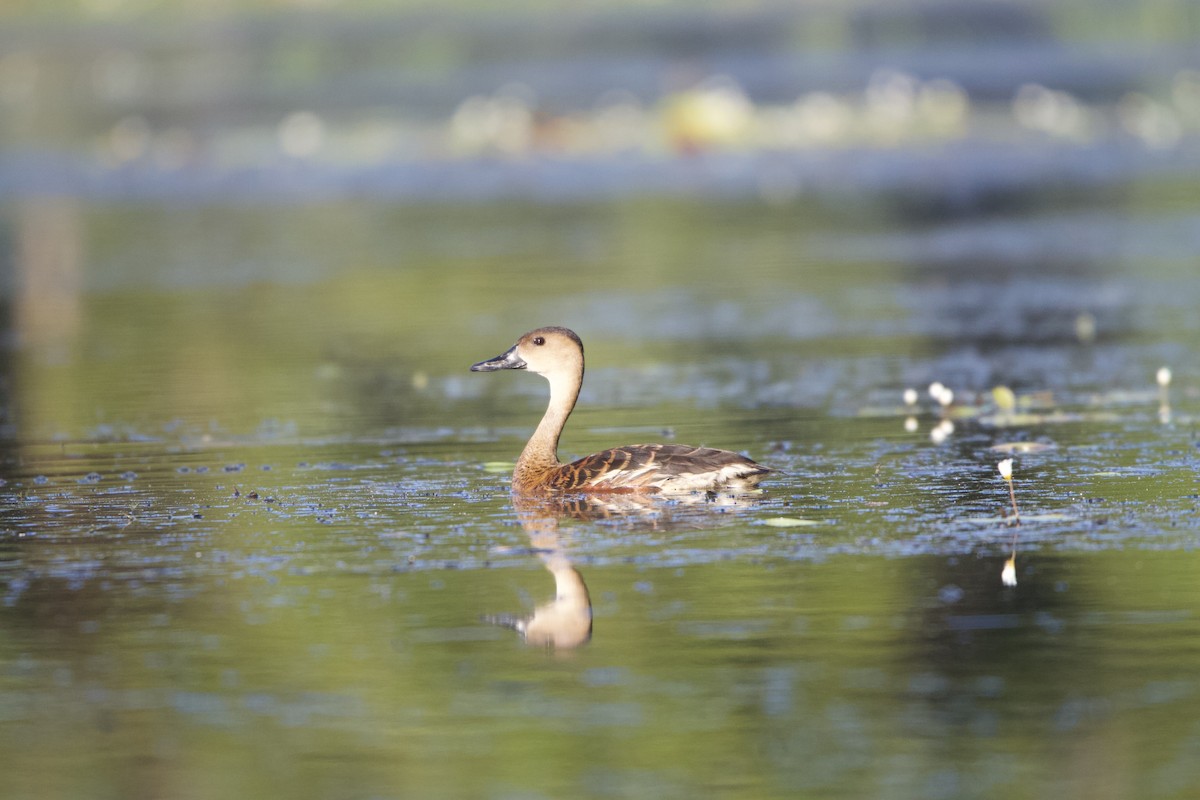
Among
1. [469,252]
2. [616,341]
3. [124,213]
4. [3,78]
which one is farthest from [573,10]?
[616,341]

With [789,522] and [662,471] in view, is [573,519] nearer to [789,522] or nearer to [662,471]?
[662,471]

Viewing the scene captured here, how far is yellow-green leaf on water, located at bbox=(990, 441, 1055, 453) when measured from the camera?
13375 millimetres

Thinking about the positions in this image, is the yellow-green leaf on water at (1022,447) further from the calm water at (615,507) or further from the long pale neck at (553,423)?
the long pale neck at (553,423)

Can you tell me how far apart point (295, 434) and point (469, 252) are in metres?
12.9

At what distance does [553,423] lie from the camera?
13.0m

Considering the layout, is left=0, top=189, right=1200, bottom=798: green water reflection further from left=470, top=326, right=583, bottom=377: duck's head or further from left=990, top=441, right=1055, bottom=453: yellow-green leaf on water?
left=470, top=326, right=583, bottom=377: duck's head

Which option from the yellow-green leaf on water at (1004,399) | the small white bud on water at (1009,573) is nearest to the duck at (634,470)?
the small white bud on water at (1009,573)

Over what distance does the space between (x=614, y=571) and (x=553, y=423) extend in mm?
2917

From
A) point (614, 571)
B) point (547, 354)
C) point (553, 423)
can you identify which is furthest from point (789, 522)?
point (547, 354)

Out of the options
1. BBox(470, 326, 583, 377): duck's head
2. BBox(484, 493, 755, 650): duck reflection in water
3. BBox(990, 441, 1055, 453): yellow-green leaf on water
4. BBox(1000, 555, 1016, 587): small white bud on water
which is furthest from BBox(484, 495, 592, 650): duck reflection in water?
BBox(990, 441, 1055, 453): yellow-green leaf on water

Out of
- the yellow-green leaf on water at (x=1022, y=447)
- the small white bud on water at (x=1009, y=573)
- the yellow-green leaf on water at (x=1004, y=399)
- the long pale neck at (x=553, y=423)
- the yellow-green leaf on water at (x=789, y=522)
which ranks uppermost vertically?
the long pale neck at (x=553, y=423)

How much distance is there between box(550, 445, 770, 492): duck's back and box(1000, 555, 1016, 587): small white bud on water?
84.6 inches

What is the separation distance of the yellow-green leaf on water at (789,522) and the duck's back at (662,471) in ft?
2.19

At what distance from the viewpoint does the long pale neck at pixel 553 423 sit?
12.6 meters
